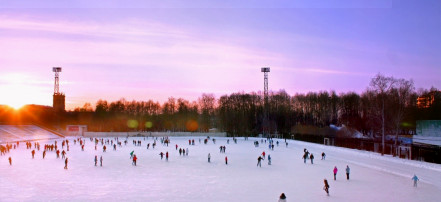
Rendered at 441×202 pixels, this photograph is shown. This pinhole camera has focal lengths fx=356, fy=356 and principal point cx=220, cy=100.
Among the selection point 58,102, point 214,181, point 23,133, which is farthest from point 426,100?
point 58,102

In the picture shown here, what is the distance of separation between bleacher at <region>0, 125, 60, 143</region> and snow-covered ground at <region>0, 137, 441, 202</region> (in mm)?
33627

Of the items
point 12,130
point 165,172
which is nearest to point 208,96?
point 12,130

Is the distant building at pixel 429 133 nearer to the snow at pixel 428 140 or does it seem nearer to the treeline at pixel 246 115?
the snow at pixel 428 140

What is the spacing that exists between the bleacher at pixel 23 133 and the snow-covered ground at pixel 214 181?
33627 mm

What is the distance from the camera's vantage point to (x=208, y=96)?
120500mm

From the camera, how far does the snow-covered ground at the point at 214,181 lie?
16750 millimetres

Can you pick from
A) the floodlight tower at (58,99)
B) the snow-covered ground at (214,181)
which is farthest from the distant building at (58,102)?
the snow-covered ground at (214,181)

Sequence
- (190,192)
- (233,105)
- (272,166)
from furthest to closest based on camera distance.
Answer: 1. (233,105)
2. (272,166)
3. (190,192)

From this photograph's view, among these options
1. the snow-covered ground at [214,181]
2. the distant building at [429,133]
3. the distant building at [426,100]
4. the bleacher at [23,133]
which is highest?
the distant building at [426,100]

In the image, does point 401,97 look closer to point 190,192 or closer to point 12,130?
point 190,192

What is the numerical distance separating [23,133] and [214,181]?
58.9 metres

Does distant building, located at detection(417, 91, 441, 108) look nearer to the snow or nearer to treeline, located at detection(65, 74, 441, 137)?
treeline, located at detection(65, 74, 441, 137)

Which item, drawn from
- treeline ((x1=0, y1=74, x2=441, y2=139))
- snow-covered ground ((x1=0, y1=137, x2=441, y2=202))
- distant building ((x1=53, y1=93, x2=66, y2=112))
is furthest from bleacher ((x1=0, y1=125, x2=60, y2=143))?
snow-covered ground ((x1=0, y1=137, x2=441, y2=202))

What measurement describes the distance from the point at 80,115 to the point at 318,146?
3550 inches
